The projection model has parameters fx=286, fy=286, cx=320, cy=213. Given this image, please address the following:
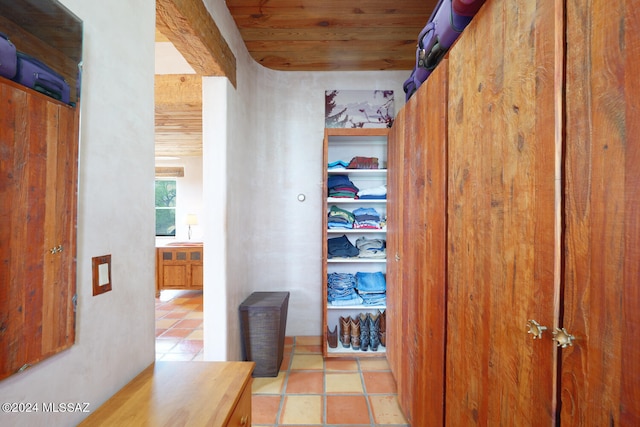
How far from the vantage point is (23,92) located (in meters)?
0.61

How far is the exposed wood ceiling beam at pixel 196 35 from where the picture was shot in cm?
133

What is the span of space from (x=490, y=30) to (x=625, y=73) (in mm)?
511

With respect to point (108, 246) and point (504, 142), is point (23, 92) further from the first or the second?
point (504, 142)

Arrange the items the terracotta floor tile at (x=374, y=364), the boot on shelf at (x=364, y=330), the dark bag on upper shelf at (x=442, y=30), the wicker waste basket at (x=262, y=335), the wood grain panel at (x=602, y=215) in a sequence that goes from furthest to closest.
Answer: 1. the boot on shelf at (x=364, y=330)
2. the terracotta floor tile at (x=374, y=364)
3. the wicker waste basket at (x=262, y=335)
4. the dark bag on upper shelf at (x=442, y=30)
5. the wood grain panel at (x=602, y=215)

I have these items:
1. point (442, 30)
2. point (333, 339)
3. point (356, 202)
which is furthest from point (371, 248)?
point (442, 30)

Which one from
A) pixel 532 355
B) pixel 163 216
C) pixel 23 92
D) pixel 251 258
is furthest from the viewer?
pixel 163 216

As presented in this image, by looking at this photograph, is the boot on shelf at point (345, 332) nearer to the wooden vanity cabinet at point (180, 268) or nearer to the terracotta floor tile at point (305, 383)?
the terracotta floor tile at point (305, 383)

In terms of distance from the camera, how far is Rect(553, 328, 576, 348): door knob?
61 centimetres

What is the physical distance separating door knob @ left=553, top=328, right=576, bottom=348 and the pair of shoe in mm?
2044

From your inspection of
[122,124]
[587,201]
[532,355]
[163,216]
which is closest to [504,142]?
[587,201]

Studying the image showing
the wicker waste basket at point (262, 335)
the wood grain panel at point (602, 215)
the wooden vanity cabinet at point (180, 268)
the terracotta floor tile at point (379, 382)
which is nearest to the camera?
the wood grain panel at point (602, 215)

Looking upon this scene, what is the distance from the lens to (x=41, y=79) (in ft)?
2.16

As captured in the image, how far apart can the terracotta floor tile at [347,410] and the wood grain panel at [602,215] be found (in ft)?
4.92

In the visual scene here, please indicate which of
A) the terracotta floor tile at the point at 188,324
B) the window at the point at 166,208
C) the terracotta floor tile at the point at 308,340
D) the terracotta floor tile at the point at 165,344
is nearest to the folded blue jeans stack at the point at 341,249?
the terracotta floor tile at the point at 308,340
